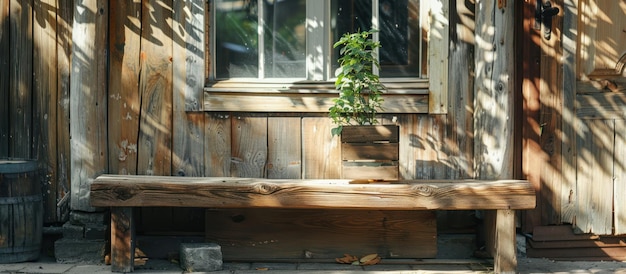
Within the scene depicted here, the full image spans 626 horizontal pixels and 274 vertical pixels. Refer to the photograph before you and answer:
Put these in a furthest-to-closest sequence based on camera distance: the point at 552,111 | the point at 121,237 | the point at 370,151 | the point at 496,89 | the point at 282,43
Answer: the point at 282,43 < the point at 552,111 < the point at 496,89 < the point at 121,237 < the point at 370,151

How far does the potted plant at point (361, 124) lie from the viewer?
5188mm

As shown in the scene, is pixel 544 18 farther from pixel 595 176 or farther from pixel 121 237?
pixel 121 237

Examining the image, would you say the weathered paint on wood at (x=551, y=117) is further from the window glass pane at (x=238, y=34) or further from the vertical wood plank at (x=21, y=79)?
the vertical wood plank at (x=21, y=79)

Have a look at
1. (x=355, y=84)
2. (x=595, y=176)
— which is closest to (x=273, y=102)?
(x=355, y=84)

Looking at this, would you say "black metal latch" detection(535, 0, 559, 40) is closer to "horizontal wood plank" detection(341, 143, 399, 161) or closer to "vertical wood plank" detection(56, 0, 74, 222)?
"horizontal wood plank" detection(341, 143, 399, 161)

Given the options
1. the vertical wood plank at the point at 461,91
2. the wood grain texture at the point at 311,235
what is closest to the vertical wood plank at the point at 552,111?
the vertical wood plank at the point at 461,91

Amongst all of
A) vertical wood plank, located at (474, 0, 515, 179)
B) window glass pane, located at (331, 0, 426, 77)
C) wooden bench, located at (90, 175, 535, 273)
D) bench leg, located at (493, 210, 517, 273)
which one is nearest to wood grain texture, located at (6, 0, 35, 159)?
wooden bench, located at (90, 175, 535, 273)

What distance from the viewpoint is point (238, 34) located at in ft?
19.3

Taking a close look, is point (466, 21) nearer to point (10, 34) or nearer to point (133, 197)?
point (133, 197)

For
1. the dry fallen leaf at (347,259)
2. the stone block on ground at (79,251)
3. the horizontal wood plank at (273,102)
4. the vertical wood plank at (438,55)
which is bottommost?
the dry fallen leaf at (347,259)

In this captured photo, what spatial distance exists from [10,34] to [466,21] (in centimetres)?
330

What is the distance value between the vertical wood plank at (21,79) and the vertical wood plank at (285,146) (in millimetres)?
1761

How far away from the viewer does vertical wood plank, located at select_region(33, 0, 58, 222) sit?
5.80 metres

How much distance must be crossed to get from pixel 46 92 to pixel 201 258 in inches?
67.1
